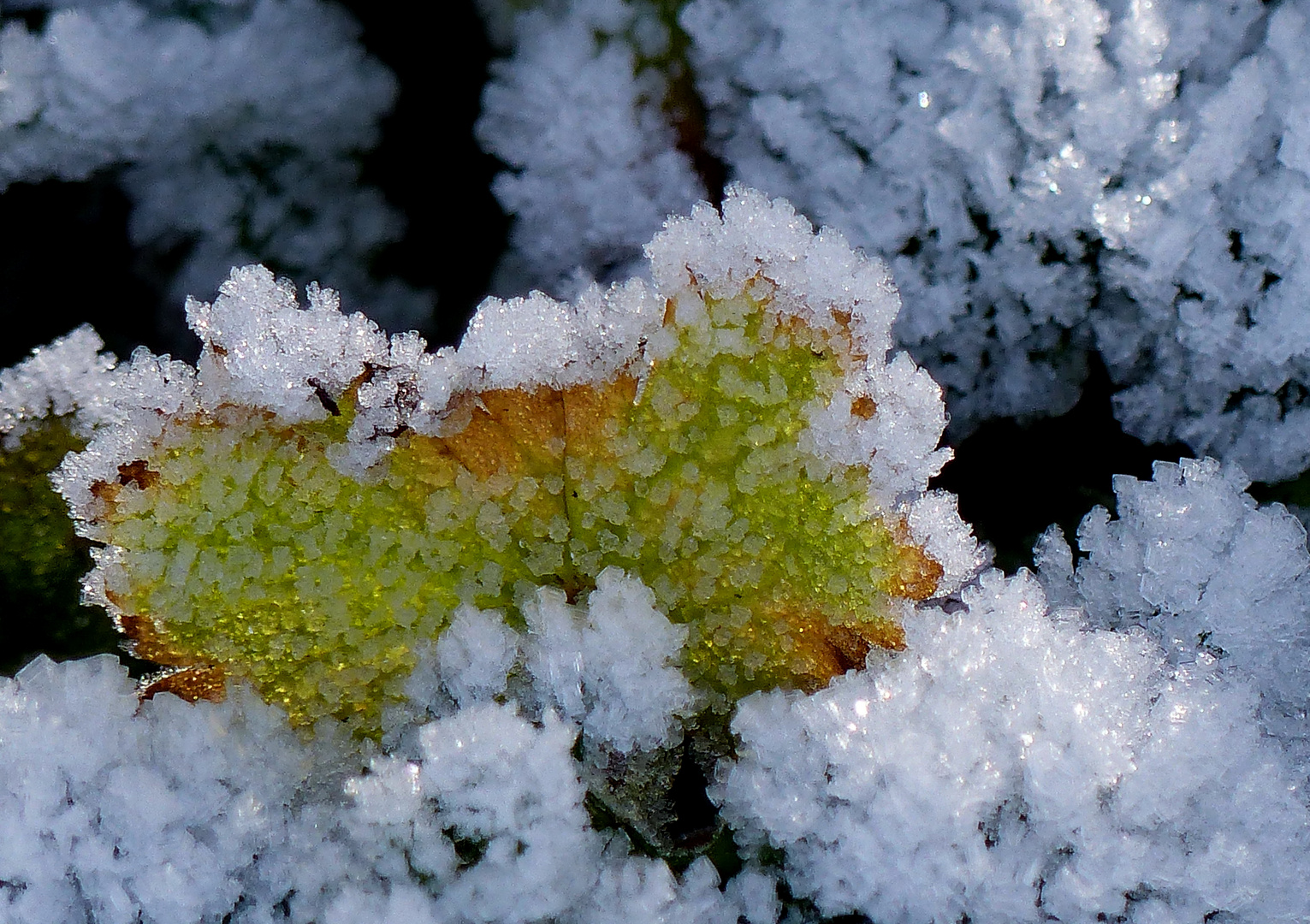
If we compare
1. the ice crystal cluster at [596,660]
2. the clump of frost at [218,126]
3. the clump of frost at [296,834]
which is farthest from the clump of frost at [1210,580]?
the clump of frost at [218,126]

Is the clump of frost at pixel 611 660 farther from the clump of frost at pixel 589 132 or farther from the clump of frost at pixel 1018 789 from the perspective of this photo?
the clump of frost at pixel 589 132

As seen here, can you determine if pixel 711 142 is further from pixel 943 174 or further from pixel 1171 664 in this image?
pixel 1171 664

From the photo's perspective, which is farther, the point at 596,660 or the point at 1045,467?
the point at 1045,467

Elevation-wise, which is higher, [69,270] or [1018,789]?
[1018,789]

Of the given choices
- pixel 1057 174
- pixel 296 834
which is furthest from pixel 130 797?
pixel 1057 174

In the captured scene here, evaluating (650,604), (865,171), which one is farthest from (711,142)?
(650,604)

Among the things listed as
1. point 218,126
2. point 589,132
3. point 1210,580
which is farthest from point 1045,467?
point 218,126

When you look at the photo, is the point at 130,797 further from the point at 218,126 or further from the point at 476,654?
the point at 218,126
